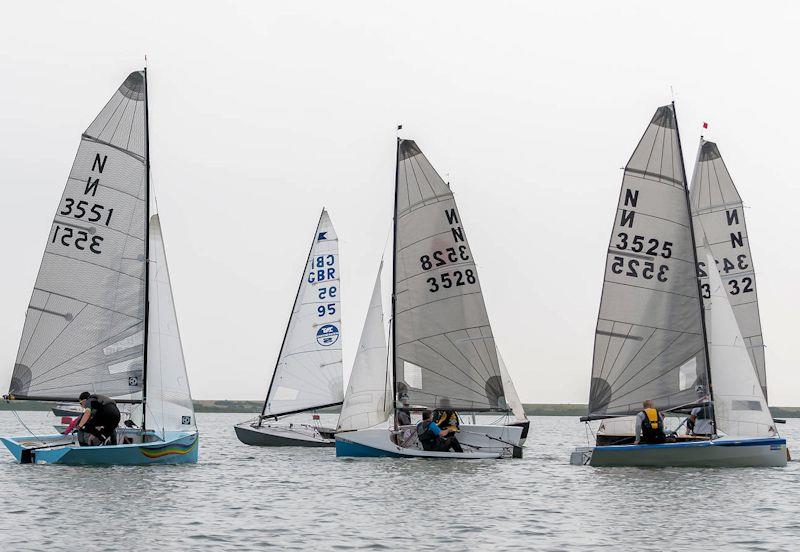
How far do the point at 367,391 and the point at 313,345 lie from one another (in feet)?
36.1

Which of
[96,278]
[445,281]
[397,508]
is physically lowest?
[397,508]

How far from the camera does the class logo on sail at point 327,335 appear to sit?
151 ft

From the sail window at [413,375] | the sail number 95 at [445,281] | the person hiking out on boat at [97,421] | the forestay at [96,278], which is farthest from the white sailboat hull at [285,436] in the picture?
the person hiking out on boat at [97,421]

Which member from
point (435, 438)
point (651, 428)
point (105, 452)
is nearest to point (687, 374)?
point (651, 428)

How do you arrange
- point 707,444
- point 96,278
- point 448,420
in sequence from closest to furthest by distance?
point 707,444
point 96,278
point 448,420

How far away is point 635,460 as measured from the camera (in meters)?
30.2

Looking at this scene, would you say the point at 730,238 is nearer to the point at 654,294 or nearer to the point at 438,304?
the point at 654,294

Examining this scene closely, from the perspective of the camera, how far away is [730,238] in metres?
38.6

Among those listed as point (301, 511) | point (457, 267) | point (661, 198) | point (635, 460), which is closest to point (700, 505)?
point (635, 460)

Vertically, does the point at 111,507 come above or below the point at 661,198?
below

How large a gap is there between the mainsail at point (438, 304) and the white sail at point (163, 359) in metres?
6.32

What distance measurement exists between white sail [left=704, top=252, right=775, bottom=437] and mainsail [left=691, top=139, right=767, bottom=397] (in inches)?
258

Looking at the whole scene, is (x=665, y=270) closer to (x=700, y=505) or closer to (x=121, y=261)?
(x=700, y=505)

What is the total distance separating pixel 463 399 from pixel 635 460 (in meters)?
6.33
